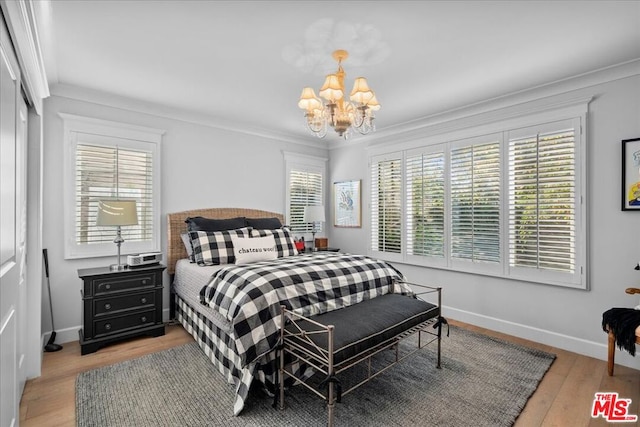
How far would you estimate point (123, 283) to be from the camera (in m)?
3.12

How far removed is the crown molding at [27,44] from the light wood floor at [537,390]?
2109 millimetres

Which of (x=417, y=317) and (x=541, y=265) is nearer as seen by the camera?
(x=417, y=317)

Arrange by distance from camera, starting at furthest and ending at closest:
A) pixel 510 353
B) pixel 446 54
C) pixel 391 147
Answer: pixel 391 147 < pixel 510 353 < pixel 446 54

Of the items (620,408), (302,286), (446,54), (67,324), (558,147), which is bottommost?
(620,408)

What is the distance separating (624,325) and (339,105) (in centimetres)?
266

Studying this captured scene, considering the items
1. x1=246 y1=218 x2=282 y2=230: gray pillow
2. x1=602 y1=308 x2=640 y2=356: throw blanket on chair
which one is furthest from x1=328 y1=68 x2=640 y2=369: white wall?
x1=246 y1=218 x2=282 y2=230: gray pillow

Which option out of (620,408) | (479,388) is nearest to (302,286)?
(479,388)

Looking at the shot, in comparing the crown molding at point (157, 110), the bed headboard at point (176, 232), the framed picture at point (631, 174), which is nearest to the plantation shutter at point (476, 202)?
the framed picture at point (631, 174)

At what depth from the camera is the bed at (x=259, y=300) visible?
6.98ft

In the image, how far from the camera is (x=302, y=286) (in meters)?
2.45

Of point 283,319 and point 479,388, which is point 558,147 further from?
point 283,319

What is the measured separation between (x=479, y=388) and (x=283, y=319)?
5.07ft

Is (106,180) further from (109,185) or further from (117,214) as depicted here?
(117,214)

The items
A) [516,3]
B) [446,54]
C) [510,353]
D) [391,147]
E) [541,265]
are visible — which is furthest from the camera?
[391,147]
